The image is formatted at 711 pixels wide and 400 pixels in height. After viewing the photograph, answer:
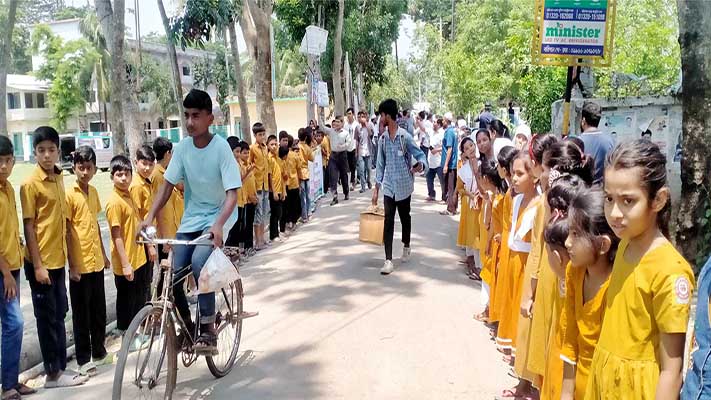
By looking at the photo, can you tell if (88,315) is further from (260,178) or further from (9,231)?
(260,178)

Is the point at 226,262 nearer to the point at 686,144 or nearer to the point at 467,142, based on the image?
the point at 467,142

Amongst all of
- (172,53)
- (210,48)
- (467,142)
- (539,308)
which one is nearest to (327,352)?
(539,308)

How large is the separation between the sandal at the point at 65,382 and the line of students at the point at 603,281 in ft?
10.3

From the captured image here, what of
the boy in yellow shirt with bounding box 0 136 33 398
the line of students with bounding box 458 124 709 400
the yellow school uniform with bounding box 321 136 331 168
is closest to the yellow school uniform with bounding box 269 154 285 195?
the yellow school uniform with bounding box 321 136 331 168

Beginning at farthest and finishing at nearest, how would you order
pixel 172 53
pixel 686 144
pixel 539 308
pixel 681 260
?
pixel 172 53 → pixel 686 144 → pixel 539 308 → pixel 681 260

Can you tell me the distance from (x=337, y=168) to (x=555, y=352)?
10882mm

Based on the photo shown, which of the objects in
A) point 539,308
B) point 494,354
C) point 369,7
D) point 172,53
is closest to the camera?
point 539,308

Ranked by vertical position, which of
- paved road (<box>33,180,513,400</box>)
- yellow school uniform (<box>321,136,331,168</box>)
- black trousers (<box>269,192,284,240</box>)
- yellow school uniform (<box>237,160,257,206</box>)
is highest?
yellow school uniform (<box>321,136,331,168</box>)

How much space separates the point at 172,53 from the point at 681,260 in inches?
590

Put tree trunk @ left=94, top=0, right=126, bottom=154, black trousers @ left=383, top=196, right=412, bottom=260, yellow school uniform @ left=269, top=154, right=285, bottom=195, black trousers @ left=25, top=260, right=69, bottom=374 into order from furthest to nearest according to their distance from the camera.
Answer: yellow school uniform @ left=269, top=154, right=285, bottom=195
tree trunk @ left=94, top=0, right=126, bottom=154
black trousers @ left=383, top=196, right=412, bottom=260
black trousers @ left=25, top=260, right=69, bottom=374

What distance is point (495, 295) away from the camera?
4.92m

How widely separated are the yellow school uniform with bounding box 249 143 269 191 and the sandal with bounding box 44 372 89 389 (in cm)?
473

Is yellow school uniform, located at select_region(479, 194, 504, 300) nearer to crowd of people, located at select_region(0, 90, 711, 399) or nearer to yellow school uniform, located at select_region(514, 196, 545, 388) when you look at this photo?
crowd of people, located at select_region(0, 90, 711, 399)

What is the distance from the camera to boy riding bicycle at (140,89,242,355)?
414 cm
